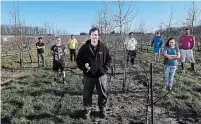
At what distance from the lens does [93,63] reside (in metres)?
5.64

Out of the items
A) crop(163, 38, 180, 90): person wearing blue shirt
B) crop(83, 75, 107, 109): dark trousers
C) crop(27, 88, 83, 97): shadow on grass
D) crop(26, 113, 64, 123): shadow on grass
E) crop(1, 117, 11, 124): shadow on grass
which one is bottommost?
crop(1, 117, 11, 124): shadow on grass

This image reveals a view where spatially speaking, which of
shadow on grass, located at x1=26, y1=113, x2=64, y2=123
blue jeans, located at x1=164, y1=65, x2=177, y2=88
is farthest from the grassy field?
blue jeans, located at x1=164, y1=65, x2=177, y2=88

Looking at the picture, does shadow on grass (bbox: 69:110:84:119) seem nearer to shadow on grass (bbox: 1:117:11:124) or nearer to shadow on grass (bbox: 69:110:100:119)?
shadow on grass (bbox: 69:110:100:119)

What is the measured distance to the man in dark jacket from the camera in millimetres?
5645

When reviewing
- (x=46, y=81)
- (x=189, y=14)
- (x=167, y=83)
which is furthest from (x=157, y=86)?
(x=189, y=14)

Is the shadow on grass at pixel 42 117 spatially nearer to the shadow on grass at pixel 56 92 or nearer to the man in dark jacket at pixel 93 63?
the man in dark jacket at pixel 93 63

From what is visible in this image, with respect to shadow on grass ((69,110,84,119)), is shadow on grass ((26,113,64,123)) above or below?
below

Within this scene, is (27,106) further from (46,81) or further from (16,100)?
(46,81)

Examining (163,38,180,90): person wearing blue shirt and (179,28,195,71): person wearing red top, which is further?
(179,28,195,71): person wearing red top

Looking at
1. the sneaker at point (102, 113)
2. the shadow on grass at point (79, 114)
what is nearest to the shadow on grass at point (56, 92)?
the shadow on grass at point (79, 114)

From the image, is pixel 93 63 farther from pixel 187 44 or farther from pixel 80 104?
pixel 187 44

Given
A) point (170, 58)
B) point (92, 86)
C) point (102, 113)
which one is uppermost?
point (170, 58)

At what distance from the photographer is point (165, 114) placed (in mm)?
6449

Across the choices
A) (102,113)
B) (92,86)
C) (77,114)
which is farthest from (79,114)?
(92,86)
